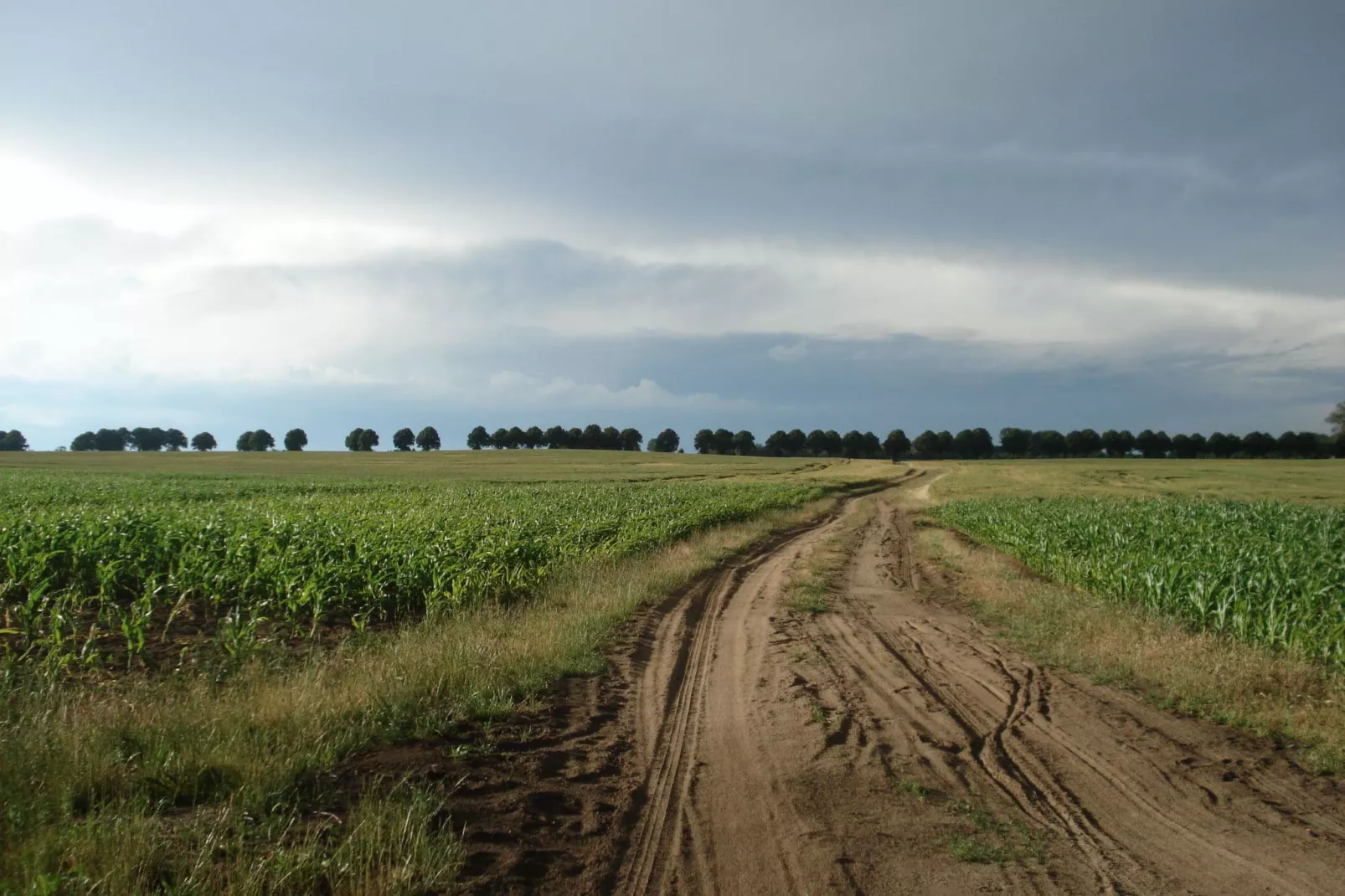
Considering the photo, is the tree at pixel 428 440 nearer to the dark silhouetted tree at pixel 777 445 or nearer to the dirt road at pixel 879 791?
the dark silhouetted tree at pixel 777 445

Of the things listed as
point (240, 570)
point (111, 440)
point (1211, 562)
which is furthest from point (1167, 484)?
point (111, 440)

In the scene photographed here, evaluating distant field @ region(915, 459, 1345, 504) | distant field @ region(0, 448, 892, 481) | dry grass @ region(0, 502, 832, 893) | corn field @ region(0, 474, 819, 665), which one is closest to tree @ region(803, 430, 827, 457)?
distant field @ region(0, 448, 892, 481)

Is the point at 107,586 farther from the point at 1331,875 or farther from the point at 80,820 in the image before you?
the point at 1331,875

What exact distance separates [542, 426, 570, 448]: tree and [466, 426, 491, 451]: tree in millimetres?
14007

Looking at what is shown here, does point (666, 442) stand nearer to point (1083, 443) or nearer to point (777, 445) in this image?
point (777, 445)

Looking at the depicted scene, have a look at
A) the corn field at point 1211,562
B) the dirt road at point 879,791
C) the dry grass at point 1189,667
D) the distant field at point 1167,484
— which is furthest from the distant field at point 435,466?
the dirt road at point 879,791

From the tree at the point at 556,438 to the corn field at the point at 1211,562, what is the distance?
14100cm

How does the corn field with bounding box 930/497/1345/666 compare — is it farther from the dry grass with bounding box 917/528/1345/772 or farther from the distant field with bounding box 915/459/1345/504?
Answer: the distant field with bounding box 915/459/1345/504

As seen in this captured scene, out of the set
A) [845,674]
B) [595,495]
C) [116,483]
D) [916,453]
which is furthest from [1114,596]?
[916,453]

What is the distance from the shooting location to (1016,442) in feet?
484

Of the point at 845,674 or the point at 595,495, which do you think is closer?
the point at 845,674

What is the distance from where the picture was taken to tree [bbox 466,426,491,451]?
169125 millimetres

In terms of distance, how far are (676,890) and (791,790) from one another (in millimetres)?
1545

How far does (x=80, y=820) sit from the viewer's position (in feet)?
14.5
